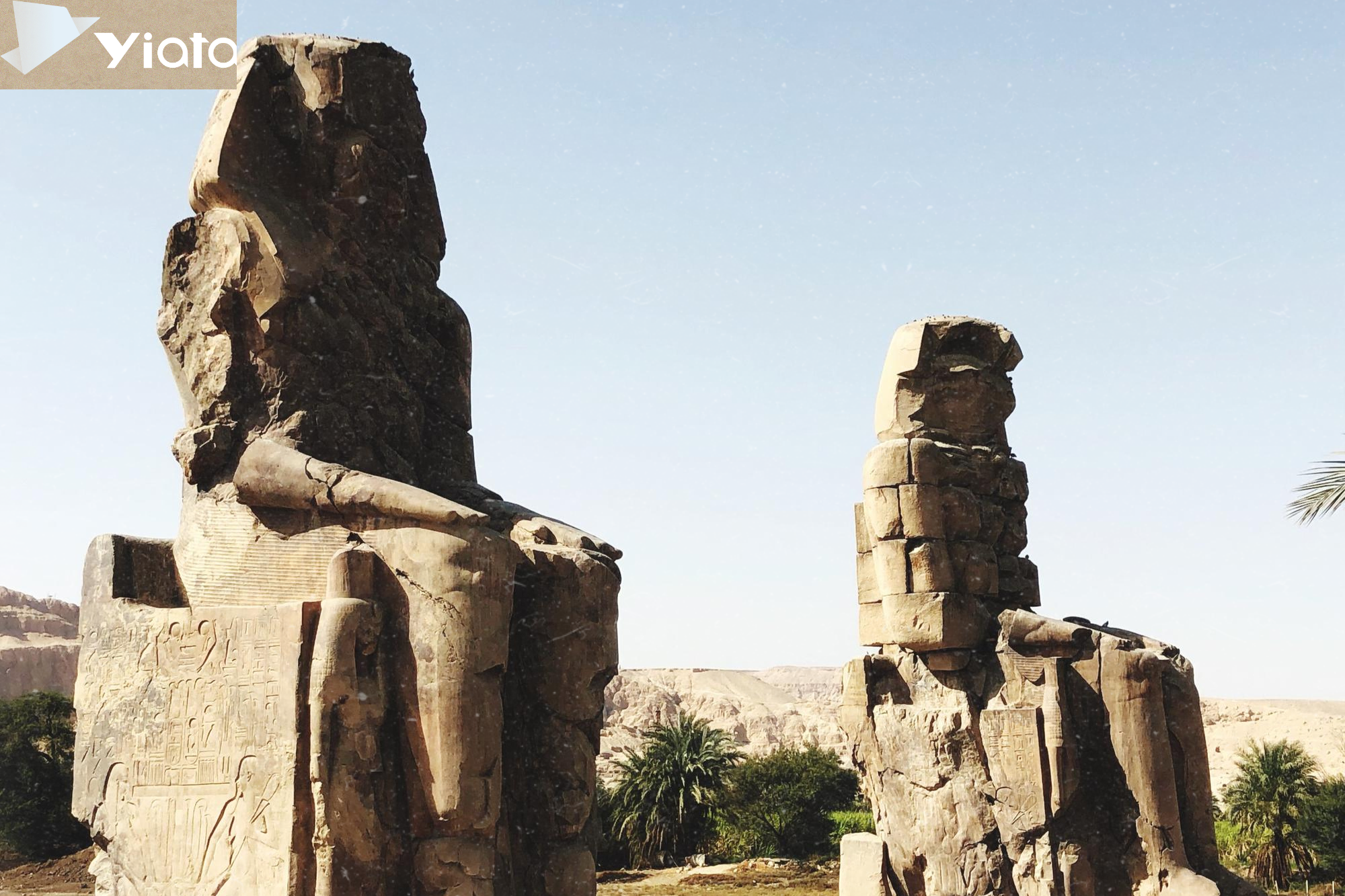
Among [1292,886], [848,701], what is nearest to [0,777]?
[848,701]

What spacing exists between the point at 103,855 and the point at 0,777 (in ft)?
45.6

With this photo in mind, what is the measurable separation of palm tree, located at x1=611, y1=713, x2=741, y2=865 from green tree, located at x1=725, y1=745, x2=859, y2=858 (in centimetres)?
47

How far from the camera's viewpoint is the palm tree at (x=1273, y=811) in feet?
57.5

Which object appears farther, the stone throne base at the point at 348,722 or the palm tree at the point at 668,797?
the palm tree at the point at 668,797

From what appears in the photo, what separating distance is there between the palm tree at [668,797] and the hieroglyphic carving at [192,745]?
16029 mm

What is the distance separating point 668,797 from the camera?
2130cm

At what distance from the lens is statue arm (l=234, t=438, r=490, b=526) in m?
5.11

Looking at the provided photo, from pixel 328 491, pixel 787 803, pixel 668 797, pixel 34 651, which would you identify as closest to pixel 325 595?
pixel 328 491

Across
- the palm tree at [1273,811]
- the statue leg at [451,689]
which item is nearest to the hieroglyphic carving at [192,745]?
the statue leg at [451,689]

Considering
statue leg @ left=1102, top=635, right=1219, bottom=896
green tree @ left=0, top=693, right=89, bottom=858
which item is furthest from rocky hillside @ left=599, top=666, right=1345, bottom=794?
statue leg @ left=1102, top=635, right=1219, bottom=896

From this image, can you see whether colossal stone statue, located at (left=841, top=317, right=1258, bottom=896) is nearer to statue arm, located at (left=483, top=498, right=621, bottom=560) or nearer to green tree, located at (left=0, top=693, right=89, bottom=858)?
statue arm, located at (left=483, top=498, right=621, bottom=560)

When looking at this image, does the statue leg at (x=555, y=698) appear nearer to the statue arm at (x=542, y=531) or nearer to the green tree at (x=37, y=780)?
the statue arm at (x=542, y=531)

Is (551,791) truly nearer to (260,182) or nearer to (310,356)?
(310,356)

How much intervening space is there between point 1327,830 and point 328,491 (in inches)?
643
